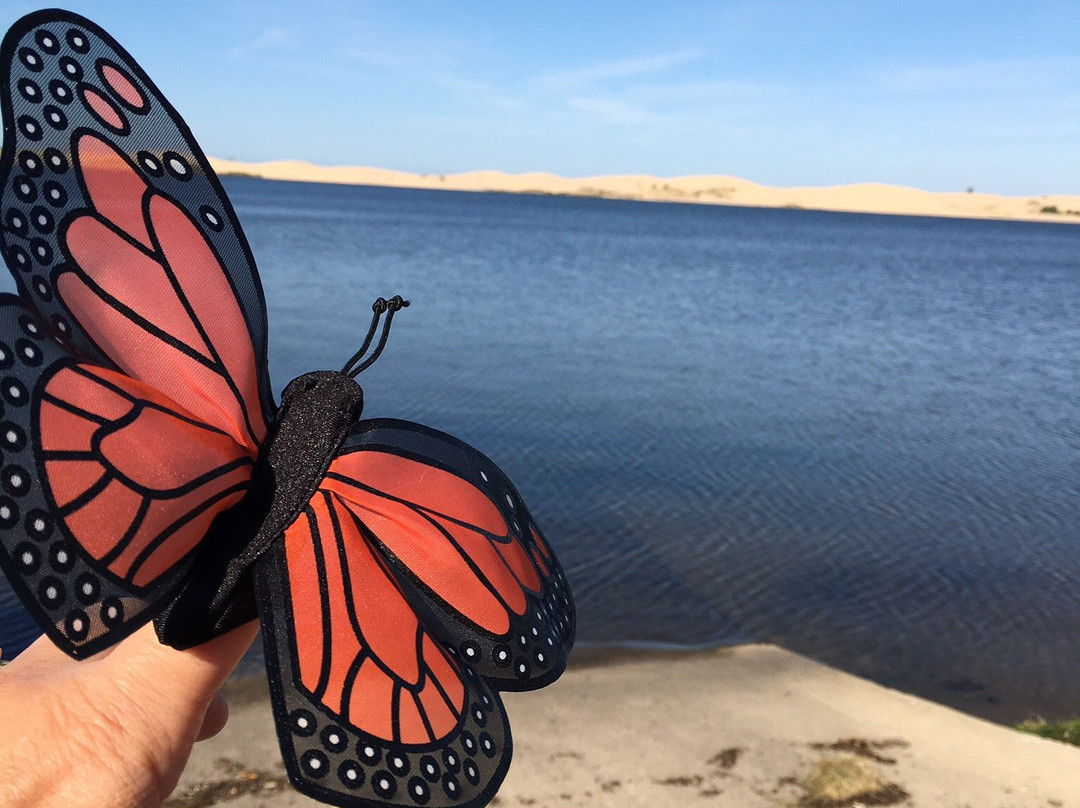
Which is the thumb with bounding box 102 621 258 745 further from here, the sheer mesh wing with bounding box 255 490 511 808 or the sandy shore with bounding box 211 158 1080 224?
the sandy shore with bounding box 211 158 1080 224

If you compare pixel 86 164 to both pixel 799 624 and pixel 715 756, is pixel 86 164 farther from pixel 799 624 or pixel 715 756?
pixel 799 624

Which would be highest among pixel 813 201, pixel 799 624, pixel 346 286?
pixel 813 201

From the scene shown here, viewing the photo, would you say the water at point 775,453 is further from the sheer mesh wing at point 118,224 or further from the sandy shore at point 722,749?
the sheer mesh wing at point 118,224

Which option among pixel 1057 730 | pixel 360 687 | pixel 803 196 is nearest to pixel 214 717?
pixel 360 687

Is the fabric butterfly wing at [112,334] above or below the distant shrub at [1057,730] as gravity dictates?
above

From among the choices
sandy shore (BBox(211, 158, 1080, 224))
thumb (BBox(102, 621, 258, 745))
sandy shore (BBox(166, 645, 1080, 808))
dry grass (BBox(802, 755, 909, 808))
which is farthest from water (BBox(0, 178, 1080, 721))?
sandy shore (BBox(211, 158, 1080, 224))

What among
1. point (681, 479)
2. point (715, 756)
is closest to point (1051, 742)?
point (715, 756)

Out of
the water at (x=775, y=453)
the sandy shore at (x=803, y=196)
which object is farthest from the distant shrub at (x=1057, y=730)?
the sandy shore at (x=803, y=196)
